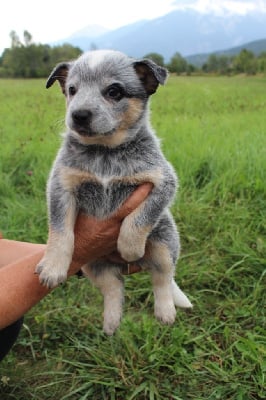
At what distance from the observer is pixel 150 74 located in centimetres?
240

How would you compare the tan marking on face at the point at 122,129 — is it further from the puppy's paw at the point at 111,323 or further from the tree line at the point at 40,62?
the tree line at the point at 40,62

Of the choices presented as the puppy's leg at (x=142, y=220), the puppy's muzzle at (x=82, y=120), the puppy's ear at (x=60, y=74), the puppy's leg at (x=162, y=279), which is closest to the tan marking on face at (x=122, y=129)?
the puppy's muzzle at (x=82, y=120)

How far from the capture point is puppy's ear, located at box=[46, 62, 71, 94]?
2.48 meters

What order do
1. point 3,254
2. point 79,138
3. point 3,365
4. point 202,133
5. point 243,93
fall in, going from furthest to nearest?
point 243,93, point 202,133, point 3,365, point 3,254, point 79,138

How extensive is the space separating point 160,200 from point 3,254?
1123mm

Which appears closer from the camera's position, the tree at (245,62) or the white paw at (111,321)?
the white paw at (111,321)

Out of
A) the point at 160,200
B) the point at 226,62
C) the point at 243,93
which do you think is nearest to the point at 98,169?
the point at 160,200

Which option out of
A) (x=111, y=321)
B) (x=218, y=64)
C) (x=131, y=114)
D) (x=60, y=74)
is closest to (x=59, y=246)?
(x=111, y=321)

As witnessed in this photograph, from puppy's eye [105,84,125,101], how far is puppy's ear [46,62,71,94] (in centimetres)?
35

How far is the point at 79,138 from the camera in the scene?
7.71 feet

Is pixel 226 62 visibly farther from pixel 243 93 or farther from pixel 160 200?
pixel 160 200

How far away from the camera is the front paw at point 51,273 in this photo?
7.37ft

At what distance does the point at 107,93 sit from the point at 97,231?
683mm

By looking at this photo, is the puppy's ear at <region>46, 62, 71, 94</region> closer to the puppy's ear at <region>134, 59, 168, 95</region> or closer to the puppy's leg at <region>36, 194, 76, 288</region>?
the puppy's ear at <region>134, 59, 168, 95</region>
